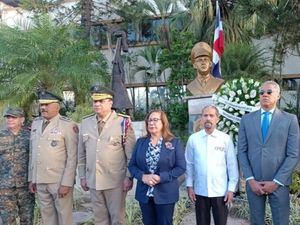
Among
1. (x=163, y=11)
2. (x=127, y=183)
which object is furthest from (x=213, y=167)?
(x=163, y=11)

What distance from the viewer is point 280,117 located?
389 cm

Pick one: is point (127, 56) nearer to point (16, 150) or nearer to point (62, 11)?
point (62, 11)

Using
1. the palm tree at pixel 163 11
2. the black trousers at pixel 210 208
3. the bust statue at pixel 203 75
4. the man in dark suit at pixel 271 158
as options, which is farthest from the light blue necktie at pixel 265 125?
the palm tree at pixel 163 11

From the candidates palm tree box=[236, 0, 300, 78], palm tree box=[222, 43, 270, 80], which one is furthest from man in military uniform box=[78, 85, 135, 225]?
palm tree box=[222, 43, 270, 80]

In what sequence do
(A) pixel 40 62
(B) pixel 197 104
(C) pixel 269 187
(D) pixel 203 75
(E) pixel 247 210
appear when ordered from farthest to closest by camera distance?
1. (A) pixel 40 62
2. (D) pixel 203 75
3. (B) pixel 197 104
4. (E) pixel 247 210
5. (C) pixel 269 187

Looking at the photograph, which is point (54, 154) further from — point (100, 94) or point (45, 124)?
point (100, 94)

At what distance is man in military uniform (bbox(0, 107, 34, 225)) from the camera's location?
461 centimetres

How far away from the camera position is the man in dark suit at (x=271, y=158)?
3.79 m

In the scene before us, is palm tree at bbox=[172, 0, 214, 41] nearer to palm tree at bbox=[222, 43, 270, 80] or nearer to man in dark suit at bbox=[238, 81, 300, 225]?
palm tree at bbox=[222, 43, 270, 80]

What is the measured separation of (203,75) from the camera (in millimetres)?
6887

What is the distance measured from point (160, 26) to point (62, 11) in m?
4.35

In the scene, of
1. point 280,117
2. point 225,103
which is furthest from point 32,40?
point 280,117

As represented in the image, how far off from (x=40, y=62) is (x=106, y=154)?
26.4 ft

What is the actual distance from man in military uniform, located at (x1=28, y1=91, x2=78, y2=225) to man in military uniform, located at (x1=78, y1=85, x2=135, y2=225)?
206mm
